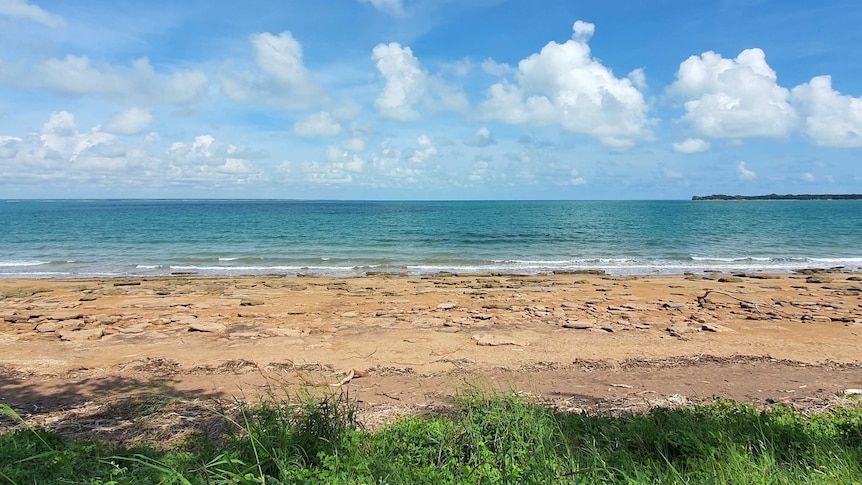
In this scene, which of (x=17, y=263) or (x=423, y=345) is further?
(x=17, y=263)

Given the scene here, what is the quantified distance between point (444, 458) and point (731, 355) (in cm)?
684

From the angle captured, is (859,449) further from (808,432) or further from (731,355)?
(731,355)

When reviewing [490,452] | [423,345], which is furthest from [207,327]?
[490,452]

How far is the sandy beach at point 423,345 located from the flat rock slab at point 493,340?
6cm

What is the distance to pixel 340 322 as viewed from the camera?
36.5ft

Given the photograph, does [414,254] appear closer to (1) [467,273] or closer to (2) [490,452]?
(1) [467,273]

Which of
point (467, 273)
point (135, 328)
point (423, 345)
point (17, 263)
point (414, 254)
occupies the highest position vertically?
point (423, 345)

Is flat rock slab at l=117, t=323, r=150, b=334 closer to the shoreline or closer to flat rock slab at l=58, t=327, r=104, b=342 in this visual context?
flat rock slab at l=58, t=327, r=104, b=342

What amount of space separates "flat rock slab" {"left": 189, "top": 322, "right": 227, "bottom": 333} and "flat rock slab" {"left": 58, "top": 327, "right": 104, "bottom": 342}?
1.71m

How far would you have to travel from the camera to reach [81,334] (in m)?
9.68

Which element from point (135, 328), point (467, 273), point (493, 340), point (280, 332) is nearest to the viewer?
point (493, 340)

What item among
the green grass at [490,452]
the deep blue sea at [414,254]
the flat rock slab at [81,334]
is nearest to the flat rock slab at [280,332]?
the flat rock slab at [81,334]

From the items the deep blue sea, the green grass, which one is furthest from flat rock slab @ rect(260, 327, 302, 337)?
the deep blue sea

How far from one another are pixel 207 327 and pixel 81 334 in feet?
7.73
